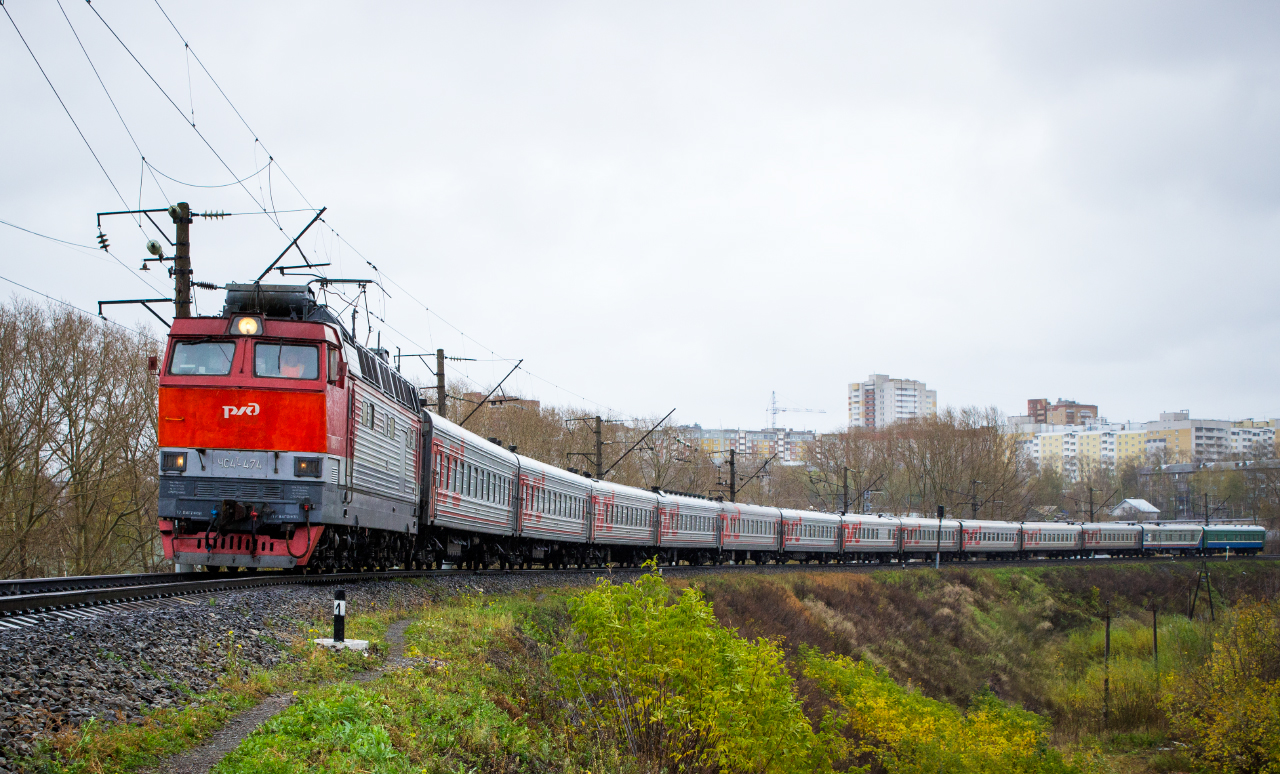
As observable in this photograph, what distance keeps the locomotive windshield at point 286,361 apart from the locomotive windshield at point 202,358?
0.42 meters

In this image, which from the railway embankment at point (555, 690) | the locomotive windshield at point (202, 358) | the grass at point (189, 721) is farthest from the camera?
the locomotive windshield at point (202, 358)

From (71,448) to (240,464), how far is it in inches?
868

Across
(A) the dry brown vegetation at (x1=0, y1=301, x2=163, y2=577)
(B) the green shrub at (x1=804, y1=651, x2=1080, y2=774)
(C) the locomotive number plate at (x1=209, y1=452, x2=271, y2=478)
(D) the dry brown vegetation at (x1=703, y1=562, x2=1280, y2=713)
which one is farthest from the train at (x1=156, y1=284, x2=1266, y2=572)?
(A) the dry brown vegetation at (x1=0, y1=301, x2=163, y2=577)

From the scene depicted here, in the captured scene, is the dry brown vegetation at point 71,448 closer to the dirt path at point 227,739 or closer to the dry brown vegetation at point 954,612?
the dry brown vegetation at point 954,612

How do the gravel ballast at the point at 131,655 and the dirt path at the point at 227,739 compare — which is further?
the gravel ballast at the point at 131,655

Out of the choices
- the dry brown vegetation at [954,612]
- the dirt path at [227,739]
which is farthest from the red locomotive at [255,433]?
the dry brown vegetation at [954,612]

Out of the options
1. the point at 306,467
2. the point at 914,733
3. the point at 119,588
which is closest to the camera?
the point at 119,588

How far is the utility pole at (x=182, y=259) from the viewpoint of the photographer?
18719mm

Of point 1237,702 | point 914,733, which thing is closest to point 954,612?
point 1237,702

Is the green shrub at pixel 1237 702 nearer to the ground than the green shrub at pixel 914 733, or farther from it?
nearer to the ground

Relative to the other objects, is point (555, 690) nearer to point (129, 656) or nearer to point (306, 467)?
point (306, 467)

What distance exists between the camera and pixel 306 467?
15.0 meters

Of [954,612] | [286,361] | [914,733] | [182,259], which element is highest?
[182,259]

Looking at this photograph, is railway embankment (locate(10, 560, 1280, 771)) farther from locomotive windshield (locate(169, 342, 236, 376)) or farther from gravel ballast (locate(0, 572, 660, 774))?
locomotive windshield (locate(169, 342, 236, 376))
